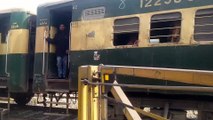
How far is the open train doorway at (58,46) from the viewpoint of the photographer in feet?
32.1

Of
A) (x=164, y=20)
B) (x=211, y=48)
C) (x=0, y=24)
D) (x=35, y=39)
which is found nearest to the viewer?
(x=211, y=48)

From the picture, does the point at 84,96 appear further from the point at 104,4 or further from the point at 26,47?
the point at 26,47

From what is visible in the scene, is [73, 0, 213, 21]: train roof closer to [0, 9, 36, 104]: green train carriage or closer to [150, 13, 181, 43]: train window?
[150, 13, 181, 43]: train window

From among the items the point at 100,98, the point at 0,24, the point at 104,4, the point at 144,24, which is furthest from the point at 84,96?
the point at 0,24

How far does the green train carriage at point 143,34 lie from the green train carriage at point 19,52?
1.77 metres

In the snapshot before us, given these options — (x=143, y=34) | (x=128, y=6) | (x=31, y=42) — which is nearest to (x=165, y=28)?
(x=143, y=34)

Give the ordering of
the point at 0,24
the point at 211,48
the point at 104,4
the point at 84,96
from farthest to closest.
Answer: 1. the point at 0,24
2. the point at 104,4
3. the point at 211,48
4. the point at 84,96

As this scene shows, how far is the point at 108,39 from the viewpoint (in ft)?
25.3

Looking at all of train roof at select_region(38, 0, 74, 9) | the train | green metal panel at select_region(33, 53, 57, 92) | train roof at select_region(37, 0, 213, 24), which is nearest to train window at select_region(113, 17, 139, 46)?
the train

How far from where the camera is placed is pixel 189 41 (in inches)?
255

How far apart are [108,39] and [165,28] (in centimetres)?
143

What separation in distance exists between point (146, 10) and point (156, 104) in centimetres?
199

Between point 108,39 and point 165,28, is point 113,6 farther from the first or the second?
point 165,28

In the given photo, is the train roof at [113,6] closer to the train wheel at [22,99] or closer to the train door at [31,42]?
the train door at [31,42]
